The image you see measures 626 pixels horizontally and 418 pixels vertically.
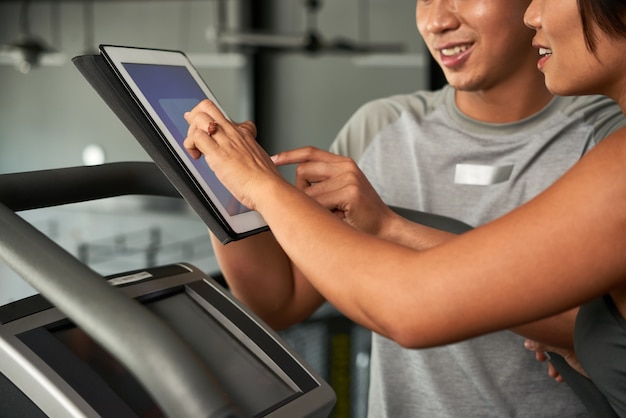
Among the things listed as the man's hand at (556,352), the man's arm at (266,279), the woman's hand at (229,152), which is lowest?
→ the man's hand at (556,352)

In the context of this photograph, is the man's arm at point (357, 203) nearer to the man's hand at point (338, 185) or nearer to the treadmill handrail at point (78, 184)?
the man's hand at point (338, 185)

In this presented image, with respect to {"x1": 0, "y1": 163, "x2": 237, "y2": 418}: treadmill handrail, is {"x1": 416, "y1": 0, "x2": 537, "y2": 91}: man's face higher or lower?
higher

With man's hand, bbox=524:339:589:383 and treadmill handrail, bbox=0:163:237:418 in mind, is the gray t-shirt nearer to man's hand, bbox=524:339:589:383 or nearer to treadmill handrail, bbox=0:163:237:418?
man's hand, bbox=524:339:589:383

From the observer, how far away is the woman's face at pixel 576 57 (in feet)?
2.93

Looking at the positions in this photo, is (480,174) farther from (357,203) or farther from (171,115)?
(171,115)

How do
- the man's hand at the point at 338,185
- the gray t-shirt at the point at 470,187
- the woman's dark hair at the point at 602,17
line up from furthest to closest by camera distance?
the gray t-shirt at the point at 470,187 < the man's hand at the point at 338,185 < the woman's dark hair at the point at 602,17

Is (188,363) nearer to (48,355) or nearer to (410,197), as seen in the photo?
(48,355)

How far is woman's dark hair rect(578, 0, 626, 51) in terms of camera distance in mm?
858

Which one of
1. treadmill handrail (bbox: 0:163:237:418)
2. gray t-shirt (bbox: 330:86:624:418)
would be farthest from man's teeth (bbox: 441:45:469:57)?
treadmill handrail (bbox: 0:163:237:418)

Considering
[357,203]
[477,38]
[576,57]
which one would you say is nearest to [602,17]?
[576,57]

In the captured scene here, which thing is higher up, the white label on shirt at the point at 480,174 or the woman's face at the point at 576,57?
the woman's face at the point at 576,57

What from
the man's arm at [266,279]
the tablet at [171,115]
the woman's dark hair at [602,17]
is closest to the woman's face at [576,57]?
the woman's dark hair at [602,17]

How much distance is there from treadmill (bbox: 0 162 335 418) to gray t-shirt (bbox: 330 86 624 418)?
469mm

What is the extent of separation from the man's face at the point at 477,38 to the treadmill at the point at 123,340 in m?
0.51
